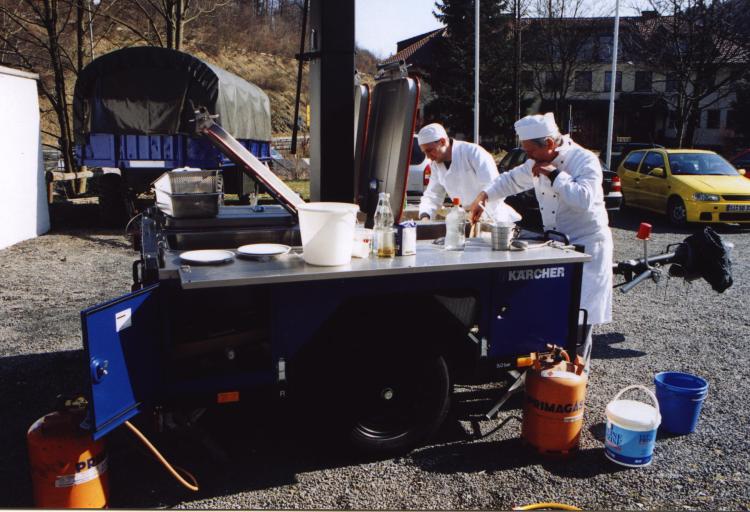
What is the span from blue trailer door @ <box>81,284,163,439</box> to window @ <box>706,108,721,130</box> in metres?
52.1

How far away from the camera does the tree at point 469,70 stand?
33.1 metres

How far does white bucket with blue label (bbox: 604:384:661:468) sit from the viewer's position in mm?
3551

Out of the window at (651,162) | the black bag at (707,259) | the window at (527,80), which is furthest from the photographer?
the window at (527,80)

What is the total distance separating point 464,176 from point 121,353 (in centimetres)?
367

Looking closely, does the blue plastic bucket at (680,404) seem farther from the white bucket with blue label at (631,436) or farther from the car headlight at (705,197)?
the car headlight at (705,197)

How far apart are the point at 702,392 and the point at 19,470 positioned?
4148mm

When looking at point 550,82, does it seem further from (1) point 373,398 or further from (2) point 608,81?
(1) point 373,398

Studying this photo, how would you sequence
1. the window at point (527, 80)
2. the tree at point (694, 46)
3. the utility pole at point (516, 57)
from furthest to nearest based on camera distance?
the window at point (527, 80)
the utility pole at point (516, 57)
the tree at point (694, 46)

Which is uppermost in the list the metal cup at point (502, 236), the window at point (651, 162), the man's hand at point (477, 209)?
the window at point (651, 162)

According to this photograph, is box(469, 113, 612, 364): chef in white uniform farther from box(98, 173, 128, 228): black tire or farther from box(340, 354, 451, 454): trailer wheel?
box(98, 173, 128, 228): black tire

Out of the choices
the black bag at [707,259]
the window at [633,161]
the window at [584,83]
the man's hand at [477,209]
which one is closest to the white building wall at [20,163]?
the man's hand at [477,209]

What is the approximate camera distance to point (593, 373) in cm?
508

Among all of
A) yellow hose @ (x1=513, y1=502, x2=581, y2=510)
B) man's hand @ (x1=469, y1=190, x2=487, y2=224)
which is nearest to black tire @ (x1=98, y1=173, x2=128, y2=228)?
man's hand @ (x1=469, y1=190, x2=487, y2=224)

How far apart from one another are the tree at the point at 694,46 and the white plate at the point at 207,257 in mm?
26464
